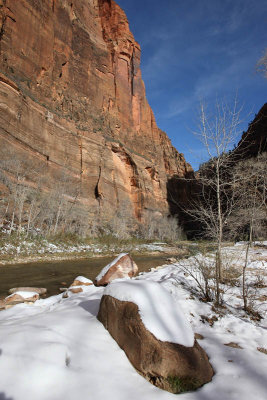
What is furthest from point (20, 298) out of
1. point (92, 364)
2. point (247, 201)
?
Answer: point (247, 201)

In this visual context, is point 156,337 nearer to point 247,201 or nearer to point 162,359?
point 162,359

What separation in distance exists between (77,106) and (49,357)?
177 feet

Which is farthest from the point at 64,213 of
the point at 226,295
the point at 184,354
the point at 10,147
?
the point at 184,354

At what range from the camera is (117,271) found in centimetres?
807

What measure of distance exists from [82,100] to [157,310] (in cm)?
5682

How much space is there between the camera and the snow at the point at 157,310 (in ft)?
8.55

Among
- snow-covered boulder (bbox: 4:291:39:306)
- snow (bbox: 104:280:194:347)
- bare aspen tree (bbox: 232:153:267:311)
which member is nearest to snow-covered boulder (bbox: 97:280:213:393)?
snow (bbox: 104:280:194:347)

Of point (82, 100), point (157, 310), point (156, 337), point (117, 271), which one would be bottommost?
point (117, 271)

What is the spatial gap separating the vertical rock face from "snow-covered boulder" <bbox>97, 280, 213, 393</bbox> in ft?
107

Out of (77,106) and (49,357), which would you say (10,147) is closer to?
(77,106)

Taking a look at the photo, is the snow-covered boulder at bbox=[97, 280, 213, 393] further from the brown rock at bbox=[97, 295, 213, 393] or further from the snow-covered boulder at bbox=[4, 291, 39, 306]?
the snow-covered boulder at bbox=[4, 291, 39, 306]

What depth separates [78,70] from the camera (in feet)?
171

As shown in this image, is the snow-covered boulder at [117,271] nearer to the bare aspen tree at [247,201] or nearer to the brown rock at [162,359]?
the bare aspen tree at [247,201]

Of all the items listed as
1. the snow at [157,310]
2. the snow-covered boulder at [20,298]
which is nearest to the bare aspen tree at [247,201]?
the snow at [157,310]
